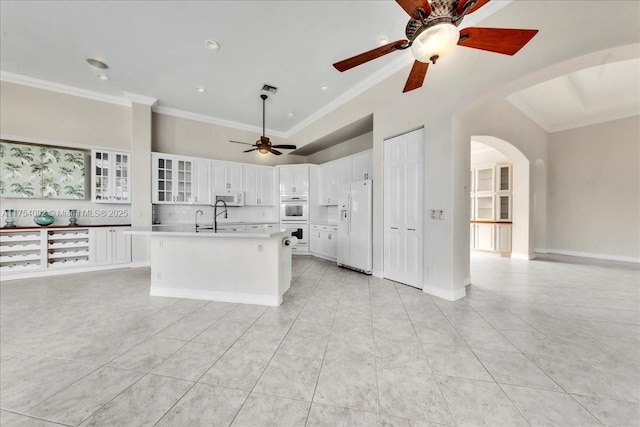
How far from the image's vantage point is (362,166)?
5.22 metres

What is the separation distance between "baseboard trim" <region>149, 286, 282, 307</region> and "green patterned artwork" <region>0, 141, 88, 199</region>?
3.26 metres

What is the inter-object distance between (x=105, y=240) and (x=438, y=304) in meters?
6.11

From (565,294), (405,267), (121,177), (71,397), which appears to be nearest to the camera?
(71,397)

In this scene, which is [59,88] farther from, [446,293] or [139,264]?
[446,293]

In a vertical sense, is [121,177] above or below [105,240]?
above

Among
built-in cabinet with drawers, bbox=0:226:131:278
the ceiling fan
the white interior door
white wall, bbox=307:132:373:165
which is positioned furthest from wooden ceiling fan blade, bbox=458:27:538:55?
built-in cabinet with drawers, bbox=0:226:131:278

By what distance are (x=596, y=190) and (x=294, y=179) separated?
25.5 feet

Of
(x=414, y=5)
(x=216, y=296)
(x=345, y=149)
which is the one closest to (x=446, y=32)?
(x=414, y=5)

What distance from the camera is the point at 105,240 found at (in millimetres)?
4746

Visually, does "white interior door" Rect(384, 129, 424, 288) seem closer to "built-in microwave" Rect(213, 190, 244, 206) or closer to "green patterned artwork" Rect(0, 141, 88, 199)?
"built-in microwave" Rect(213, 190, 244, 206)

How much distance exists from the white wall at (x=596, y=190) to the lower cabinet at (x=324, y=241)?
6308 mm

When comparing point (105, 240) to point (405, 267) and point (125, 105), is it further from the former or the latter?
point (405, 267)

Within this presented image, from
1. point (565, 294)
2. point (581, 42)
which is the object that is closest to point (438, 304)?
point (565, 294)

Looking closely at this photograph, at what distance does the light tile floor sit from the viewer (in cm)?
140
